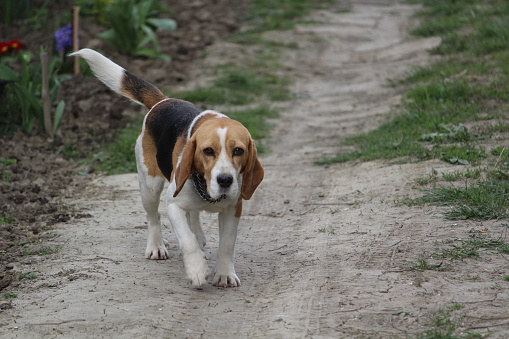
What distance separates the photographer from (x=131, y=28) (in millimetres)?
12266

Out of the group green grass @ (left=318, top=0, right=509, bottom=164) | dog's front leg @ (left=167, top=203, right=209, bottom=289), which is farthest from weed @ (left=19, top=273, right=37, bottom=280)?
green grass @ (left=318, top=0, right=509, bottom=164)

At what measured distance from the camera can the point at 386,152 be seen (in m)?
7.74

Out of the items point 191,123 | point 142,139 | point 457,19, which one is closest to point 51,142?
point 142,139

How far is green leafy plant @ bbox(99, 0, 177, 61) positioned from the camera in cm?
1212

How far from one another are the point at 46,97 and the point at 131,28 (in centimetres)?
398

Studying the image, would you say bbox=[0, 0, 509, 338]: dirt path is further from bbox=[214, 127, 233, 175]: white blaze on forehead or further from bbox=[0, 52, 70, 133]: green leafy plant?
bbox=[0, 52, 70, 133]: green leafy plant

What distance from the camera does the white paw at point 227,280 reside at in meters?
5.05

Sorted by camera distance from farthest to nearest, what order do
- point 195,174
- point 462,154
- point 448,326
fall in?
1. point 462,154
2. point 195,174
3. point 448,326

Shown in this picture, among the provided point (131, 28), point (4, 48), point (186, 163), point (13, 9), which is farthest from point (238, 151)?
point (13, 9)

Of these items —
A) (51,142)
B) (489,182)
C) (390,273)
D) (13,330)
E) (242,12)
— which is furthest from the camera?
(242,12)

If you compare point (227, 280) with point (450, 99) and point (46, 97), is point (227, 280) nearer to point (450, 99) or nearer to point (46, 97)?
point (46, 97)

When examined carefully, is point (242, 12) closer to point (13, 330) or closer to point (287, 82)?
point (287, 82)

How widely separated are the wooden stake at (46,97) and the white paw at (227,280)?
440 centimetres

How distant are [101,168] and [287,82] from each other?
15.7 ft
